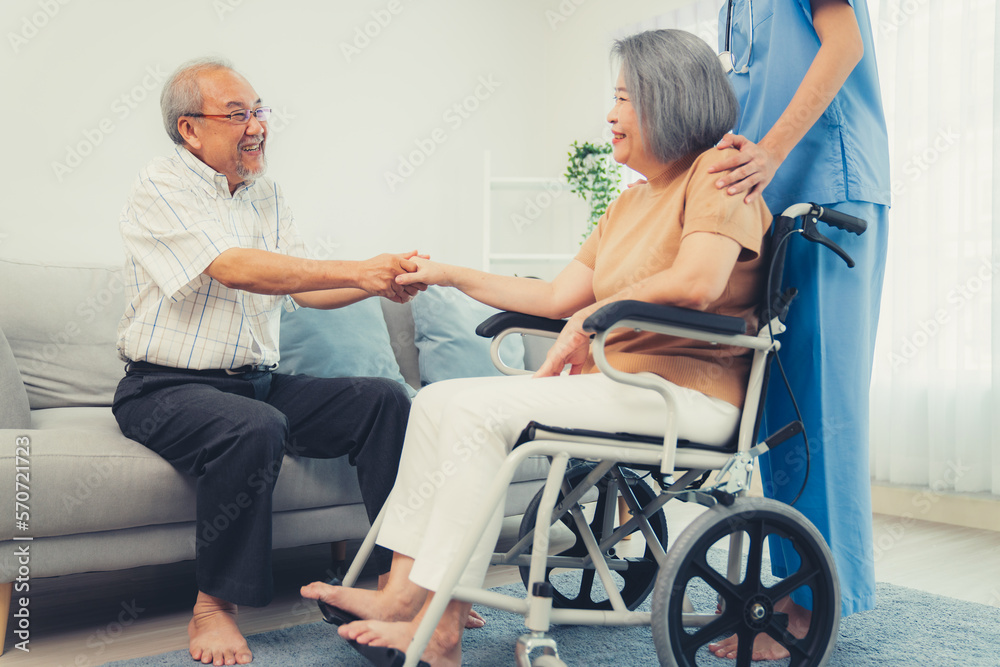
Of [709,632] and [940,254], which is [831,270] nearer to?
[709,632]

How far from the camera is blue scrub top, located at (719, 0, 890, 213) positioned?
1432mm

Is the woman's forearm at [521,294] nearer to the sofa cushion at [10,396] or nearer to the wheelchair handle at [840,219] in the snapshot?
the wheelchair handle at [840,219]

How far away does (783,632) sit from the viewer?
4.07 feet

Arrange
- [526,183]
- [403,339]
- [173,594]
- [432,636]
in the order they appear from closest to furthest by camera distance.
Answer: [432,636]
[173,594]
[403,339]
[526,183]

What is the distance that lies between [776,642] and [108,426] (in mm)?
1487

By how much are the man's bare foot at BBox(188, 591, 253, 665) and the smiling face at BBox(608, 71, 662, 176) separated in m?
1.14

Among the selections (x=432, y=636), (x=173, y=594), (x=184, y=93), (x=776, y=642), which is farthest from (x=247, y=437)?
(x=776, y=642)

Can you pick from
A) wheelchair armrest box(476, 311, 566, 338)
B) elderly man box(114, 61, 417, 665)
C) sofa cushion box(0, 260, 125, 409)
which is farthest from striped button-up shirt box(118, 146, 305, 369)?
wheelchair armrest box(476, 311, 566, 338)

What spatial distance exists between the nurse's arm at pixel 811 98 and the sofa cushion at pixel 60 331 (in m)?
1.76

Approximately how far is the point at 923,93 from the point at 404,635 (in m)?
2.80

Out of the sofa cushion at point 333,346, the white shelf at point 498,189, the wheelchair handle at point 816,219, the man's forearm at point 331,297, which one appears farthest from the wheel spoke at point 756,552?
the white shelf at point 498,189

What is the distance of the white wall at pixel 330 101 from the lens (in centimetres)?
281

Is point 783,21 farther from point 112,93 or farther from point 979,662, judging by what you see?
point 112,93

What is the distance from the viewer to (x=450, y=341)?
257 centimetres
